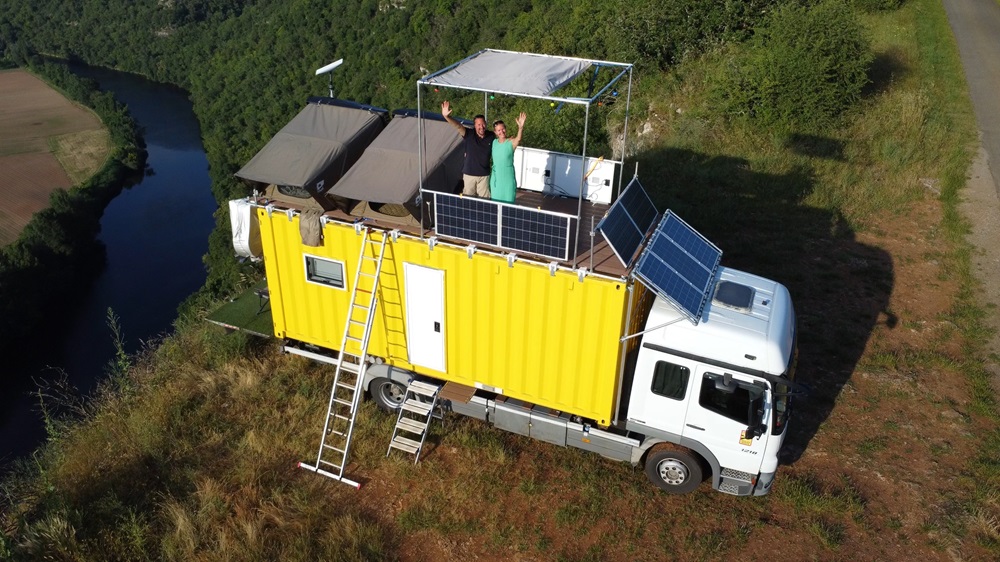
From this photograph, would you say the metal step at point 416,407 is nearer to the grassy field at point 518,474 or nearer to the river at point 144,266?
the grassy field at point 518,474

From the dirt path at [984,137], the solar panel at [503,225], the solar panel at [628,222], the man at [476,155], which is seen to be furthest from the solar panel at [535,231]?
the dirt path at [984,137]

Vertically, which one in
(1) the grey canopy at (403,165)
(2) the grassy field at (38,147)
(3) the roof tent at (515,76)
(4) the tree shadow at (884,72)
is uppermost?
(3) the roof tent at (515,76)

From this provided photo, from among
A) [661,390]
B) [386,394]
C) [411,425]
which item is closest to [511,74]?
[661,390]

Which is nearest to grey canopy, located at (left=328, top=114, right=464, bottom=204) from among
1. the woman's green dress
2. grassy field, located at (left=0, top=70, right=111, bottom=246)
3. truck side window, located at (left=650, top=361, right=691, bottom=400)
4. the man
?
the man

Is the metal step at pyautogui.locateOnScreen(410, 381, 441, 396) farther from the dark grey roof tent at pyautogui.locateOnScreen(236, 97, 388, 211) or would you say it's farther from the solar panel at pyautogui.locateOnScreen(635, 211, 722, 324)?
the solar panel at pyautogui.locateOnScreen(635, 211, 722, 324)

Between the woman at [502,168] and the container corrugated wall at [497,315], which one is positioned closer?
the container corrugated wall at [497,315]

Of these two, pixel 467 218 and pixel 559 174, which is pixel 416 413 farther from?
pixel 559 174
